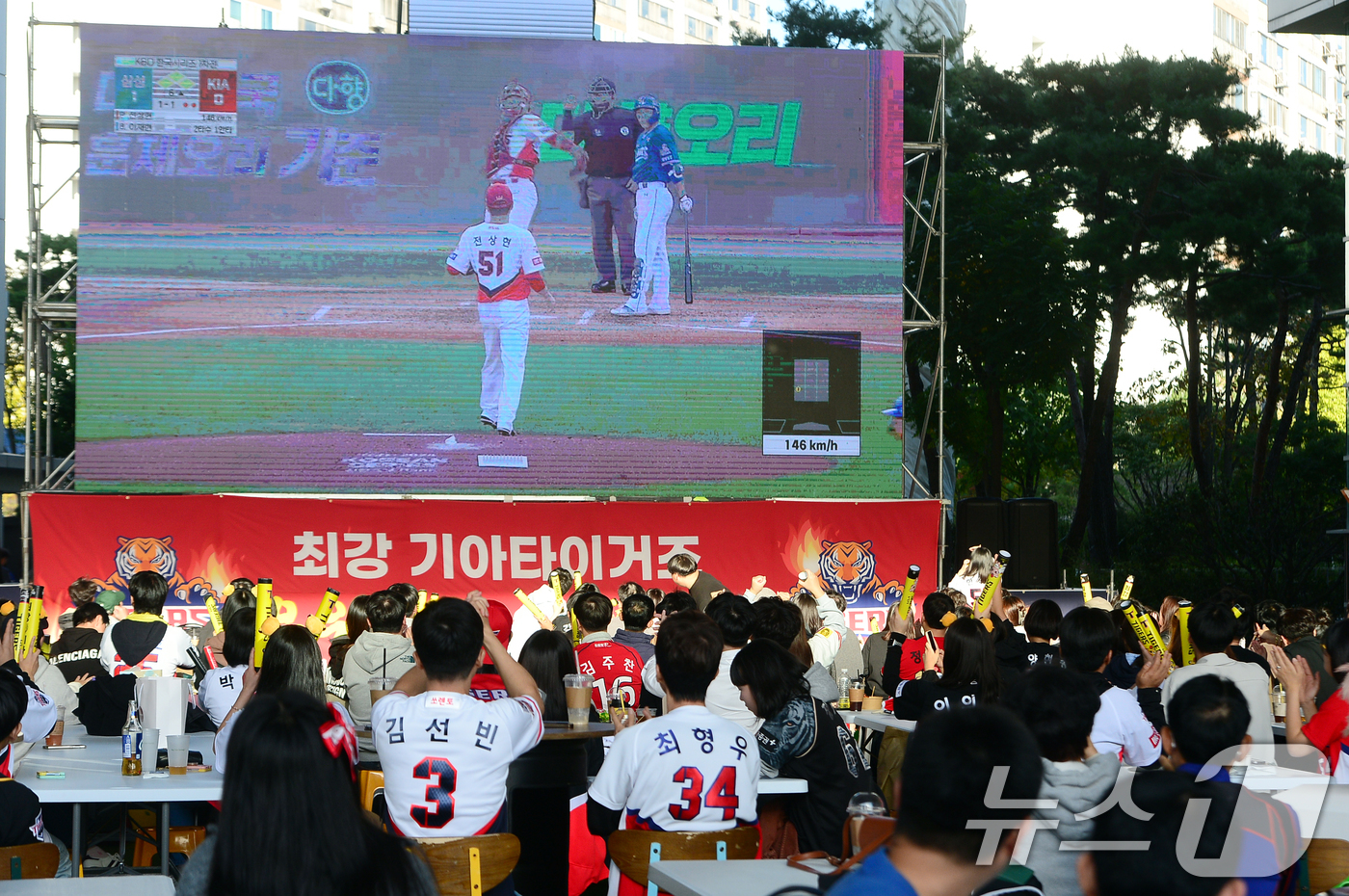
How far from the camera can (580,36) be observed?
594 inches

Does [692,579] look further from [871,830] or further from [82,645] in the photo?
[871,830]

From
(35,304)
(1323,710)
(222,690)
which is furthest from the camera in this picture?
(35,304)

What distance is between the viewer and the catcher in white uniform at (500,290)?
14289mm

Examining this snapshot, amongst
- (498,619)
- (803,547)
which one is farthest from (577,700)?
(803,547)

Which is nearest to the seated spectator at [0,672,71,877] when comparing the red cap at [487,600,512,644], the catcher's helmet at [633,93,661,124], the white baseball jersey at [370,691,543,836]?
the white baseball jersey at [370,691,543,836]

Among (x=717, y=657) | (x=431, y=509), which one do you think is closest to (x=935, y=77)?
(x=431, y=509)

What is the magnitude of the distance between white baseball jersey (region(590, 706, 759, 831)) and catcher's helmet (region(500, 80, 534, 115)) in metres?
11.1

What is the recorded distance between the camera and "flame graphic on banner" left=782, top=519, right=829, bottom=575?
14.3 m

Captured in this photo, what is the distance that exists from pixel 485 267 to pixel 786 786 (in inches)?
399

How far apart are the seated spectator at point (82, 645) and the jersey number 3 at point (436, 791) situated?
3.24 metres

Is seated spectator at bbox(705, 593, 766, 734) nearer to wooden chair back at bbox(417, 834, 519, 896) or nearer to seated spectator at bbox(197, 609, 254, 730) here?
wooden chair back at bbox(417, 834, 519, 896)

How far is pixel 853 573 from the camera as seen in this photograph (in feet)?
47.5

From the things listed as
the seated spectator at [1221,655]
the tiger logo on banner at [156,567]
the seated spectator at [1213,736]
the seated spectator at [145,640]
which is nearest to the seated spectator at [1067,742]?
the seated spectator at [1213,736]

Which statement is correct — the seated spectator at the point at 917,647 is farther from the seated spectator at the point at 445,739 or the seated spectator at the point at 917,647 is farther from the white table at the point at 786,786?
the seated spectator at the point at 445,739
